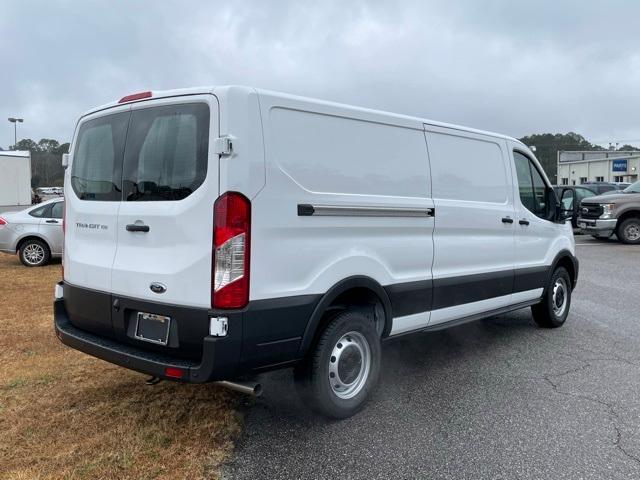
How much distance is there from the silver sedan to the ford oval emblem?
870 cm

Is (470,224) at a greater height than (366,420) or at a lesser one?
greater

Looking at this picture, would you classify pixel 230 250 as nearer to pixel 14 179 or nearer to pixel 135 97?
pixel 135 97

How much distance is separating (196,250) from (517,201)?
3767 mm

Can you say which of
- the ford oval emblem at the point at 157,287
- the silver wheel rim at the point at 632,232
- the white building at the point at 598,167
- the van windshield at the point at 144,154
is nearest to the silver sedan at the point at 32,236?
the van windshield at the point at 144,154

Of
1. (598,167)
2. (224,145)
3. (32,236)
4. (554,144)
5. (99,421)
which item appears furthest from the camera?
(554,144)

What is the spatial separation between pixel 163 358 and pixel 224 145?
1.35m

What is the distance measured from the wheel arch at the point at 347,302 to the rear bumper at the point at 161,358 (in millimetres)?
566

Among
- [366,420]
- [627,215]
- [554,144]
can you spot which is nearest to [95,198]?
[366,420]

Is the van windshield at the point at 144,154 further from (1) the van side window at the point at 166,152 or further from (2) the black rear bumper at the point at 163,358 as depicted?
(2) the black rear bumper at the point at 163,358

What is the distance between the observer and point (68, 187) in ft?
14.0

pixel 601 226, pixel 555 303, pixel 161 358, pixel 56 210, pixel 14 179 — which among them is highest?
pixel 14 179

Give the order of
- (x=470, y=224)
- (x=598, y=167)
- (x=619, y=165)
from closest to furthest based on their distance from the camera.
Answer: (x=470, y=224)
(x=619, y=165)
(x=598, y=167)

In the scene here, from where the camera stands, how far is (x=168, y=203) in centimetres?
336

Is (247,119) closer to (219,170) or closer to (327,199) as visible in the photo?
(219,170)
